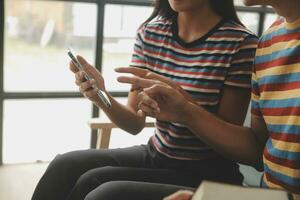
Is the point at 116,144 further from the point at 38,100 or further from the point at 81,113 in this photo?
the point at 38,100

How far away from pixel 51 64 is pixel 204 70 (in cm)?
142

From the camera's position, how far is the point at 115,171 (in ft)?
3.21

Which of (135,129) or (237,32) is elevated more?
(237,32)

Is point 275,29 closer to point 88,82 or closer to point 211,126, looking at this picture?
point 211,126

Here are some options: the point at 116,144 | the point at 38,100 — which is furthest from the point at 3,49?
the point at 116,144

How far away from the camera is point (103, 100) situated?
1.05 metres

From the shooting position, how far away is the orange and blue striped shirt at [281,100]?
78cm

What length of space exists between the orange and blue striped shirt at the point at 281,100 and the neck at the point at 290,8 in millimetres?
14

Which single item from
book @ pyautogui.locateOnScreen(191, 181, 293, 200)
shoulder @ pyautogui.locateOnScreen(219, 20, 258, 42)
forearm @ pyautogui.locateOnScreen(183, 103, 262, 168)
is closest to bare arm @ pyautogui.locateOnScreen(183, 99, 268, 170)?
forearm @ pyautogui.locateOnScreen(183, 103, 262, 168)

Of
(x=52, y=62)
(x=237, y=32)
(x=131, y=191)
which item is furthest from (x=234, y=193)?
(x=52, y=62)

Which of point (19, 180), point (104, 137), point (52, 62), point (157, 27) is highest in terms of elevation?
point (157, 27)

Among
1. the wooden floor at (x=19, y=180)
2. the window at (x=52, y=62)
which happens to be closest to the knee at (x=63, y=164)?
the wooden floor at (x=19, y=180)

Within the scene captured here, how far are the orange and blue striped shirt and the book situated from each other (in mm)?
422

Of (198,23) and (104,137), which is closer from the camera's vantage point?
(198,23)
